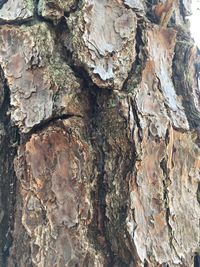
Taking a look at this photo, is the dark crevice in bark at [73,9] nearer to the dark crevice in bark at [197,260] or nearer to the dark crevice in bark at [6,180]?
the dark crevice in bark at [6,180]

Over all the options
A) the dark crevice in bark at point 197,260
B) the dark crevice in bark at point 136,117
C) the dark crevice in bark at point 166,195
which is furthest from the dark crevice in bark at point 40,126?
the dark crevice in bark at point 197,260

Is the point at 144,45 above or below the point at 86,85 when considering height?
above

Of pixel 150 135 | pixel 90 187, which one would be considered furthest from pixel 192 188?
pixel 90 187

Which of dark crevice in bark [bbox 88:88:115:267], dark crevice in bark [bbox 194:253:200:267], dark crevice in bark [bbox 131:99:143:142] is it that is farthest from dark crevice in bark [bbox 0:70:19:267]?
dark crevice in bark [bbox 194:253:200:267]

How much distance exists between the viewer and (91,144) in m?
1.33

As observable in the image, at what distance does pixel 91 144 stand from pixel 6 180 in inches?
12.8

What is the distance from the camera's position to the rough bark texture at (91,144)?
4.12ft

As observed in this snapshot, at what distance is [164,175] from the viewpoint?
133cm

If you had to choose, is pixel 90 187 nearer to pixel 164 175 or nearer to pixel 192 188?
pixel 164 175

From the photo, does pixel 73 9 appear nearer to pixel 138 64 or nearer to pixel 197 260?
pixel 138 64

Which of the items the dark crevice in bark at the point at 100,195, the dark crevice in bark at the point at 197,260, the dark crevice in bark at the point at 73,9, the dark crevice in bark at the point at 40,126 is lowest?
the dark crevice in bark at the point at 197,260

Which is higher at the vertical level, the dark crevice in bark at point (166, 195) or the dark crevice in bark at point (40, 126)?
the dark crevice in bark at point (40, 126)

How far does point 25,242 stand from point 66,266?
17cm

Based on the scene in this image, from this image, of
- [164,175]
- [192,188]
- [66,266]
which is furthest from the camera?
[192,188]
